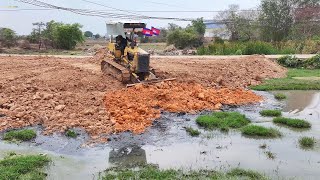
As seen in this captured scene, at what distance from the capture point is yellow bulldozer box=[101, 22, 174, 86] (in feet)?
51.4

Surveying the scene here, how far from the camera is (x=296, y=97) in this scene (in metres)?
16.3

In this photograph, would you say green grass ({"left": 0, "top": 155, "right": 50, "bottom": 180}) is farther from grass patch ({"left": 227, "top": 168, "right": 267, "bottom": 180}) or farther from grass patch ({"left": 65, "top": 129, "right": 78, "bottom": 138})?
grass patch ({"left": 227, "top": 168, "right": 267, "bottom": 180})

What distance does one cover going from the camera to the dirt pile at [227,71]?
18.0 m

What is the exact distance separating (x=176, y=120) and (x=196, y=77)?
562cm

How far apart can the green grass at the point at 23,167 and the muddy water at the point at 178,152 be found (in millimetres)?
239

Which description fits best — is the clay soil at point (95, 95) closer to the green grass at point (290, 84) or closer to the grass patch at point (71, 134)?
the grass patch at point (71, 134)

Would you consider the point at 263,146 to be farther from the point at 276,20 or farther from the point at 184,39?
the point at 276,20

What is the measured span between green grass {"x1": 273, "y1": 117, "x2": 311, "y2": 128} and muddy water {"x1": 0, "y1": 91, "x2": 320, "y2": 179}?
0.24 m

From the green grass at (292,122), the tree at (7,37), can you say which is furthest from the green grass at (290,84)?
the tree at (7,37)

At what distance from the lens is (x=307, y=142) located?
10.5 metres

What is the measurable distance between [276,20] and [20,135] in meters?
36.7

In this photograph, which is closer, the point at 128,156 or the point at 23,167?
the point at 23,167

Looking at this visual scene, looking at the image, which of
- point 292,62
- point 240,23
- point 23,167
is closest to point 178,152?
point 23,167

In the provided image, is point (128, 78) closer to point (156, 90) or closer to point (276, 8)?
point (156, 90)
